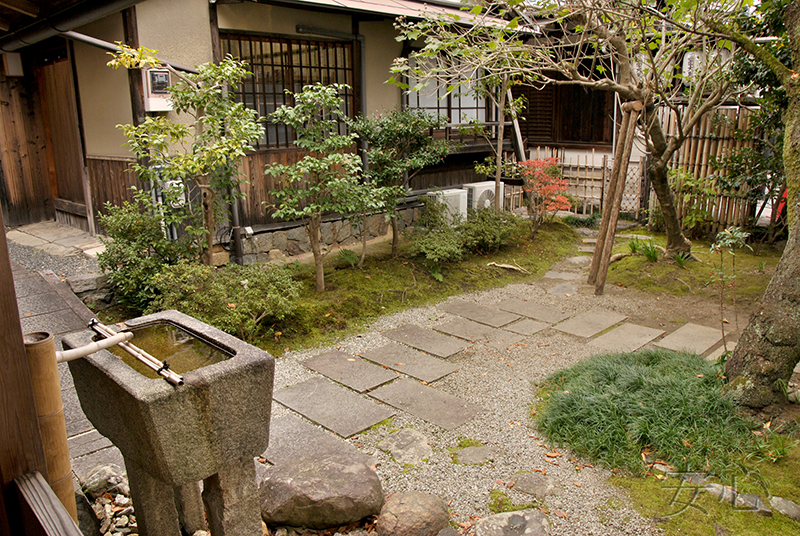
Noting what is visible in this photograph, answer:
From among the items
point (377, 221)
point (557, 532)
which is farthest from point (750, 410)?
point (377, 221)

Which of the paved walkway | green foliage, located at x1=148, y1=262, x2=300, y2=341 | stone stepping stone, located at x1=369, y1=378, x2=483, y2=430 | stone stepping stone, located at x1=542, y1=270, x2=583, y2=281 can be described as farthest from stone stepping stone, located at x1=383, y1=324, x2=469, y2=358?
stone stepping stone, located at x1=542, y1=270, x2=583, y2=281

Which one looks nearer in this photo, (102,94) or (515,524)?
(515,524)

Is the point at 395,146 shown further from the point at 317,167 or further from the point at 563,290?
the point at 563,290

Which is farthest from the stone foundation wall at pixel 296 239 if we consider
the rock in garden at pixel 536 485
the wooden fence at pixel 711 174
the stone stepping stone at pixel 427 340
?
the wooden fence at pixel 711 174

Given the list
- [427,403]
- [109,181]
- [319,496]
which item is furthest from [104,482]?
[109,181]

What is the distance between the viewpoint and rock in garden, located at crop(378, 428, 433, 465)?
440 cm

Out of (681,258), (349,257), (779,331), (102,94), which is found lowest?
(681,258)

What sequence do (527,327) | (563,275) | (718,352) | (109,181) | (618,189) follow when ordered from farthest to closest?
1. (563,275)
2. (109,181)
3. (618,189)
4. (527,327)
5. (718,352)

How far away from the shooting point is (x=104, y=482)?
11.4ft

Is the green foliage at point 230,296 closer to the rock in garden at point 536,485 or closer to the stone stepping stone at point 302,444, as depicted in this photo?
the stone stepping stone at point 302,444

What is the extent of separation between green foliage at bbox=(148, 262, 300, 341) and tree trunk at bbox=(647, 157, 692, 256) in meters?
5.53

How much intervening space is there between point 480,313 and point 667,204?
3.58 metres

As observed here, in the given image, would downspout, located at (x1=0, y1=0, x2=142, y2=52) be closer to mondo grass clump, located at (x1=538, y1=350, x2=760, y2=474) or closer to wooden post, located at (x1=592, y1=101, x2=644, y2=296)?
mondo grass clump, located at (x1=538, y1=350, x2=760, y2=474)

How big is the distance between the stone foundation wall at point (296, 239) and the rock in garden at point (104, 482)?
5248 mm
